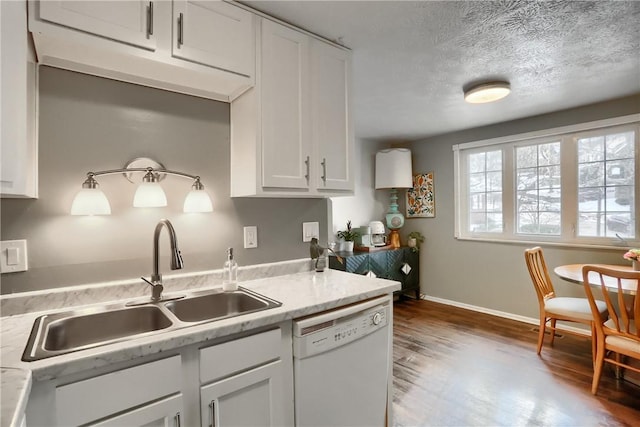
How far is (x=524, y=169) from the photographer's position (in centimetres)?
365

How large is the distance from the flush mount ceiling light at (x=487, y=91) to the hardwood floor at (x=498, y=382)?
219 cm

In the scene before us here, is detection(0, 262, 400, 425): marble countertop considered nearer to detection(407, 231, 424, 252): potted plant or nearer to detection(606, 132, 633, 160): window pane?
detection(407, 231, 424, 252): potted plant

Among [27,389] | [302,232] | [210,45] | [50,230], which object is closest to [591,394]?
[302,232]

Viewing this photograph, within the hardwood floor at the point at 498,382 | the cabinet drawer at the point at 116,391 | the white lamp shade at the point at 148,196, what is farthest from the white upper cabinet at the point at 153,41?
the hardwood floor at the point at 498,382

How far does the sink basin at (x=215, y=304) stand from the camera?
4.64 ft

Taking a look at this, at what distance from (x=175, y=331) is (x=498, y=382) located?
236 centimetres

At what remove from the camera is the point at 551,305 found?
8.82 ft

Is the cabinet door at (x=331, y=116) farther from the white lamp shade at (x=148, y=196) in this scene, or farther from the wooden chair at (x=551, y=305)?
the wooden chair at (x=551, y=305)

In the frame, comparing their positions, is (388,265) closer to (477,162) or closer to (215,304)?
(477,162)

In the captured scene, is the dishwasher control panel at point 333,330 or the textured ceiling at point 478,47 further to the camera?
the textured ceiling at point 478,47

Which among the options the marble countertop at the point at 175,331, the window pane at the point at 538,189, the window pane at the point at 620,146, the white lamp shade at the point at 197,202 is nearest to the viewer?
the marble countertop at the point at 175,331

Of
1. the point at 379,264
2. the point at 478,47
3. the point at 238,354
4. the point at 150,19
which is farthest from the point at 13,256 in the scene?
the point at 379,264

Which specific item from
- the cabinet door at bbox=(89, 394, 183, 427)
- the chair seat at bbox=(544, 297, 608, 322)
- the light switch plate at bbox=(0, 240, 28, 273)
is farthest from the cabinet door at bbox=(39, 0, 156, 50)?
the chair seat at bbox=(544, 297, 608, 322)

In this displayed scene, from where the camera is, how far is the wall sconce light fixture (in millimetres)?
1305
